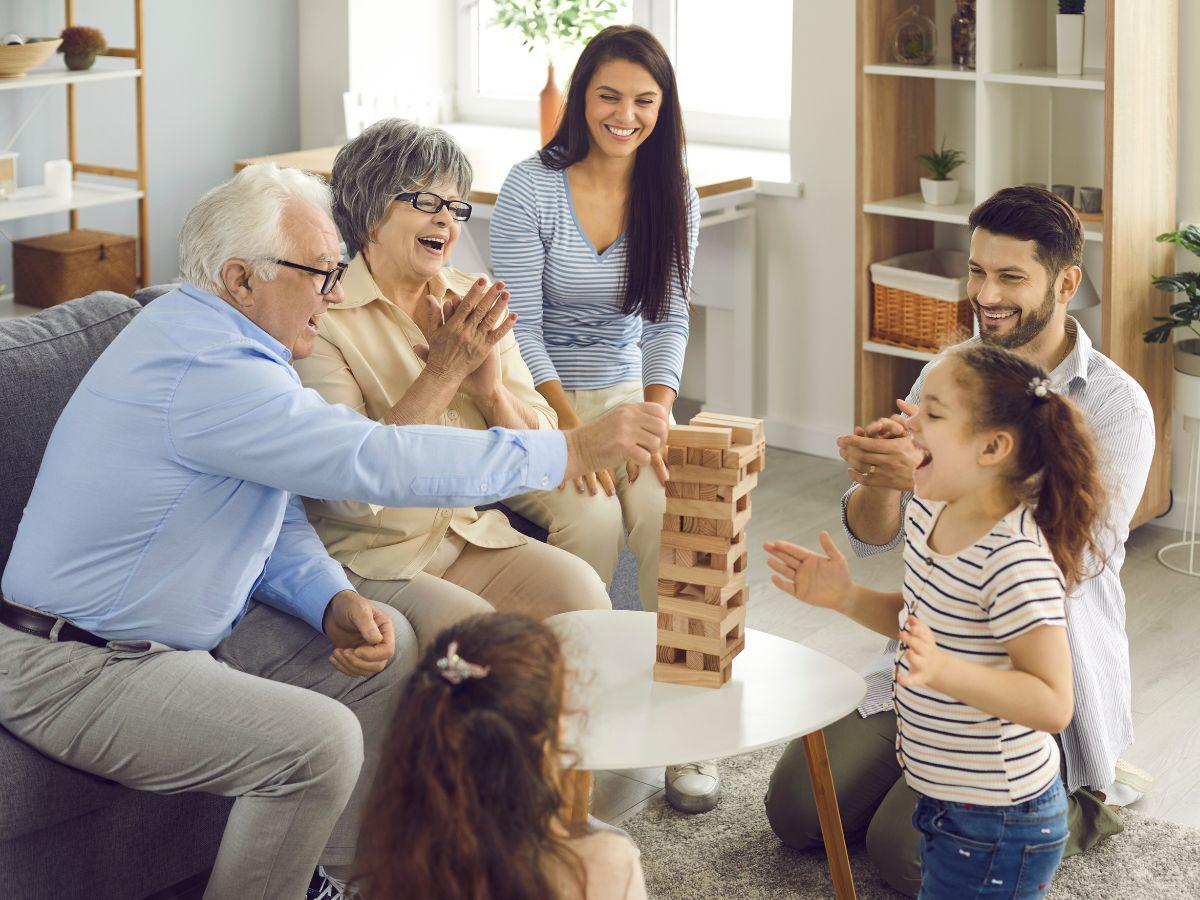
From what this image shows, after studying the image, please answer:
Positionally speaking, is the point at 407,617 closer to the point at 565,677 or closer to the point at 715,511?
the point at 715,511

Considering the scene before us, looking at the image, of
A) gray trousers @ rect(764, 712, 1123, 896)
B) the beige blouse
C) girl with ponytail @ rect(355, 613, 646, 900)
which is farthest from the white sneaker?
girl with ponytail @ rect(355, 613, 646, 900)

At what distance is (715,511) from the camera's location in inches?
72.3

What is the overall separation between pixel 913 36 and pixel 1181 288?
0.93m

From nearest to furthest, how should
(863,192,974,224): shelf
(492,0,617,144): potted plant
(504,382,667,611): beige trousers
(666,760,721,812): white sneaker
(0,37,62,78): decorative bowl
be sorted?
1. (666,760,721,812): white sneaker
2. (504,382,667,611): beige trousers
3. (863,192,974,224): shelf
4. (0,37,62,78): decorative bowl
5. (492,0,617,144): potted plant

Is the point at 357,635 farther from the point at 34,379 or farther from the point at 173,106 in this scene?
the point at 173,106

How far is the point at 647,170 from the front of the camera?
2.86 m

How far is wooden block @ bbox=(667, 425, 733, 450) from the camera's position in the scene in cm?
181

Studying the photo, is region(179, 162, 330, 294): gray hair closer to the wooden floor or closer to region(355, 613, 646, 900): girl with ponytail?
region(355, 613, 646, 900): girl with ponytail

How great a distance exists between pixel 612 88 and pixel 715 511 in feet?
3.90

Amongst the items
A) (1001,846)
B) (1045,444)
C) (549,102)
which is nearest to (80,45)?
(549,102)

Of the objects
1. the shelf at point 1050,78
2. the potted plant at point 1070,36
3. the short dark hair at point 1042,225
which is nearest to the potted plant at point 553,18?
the shelf at point 1050,78

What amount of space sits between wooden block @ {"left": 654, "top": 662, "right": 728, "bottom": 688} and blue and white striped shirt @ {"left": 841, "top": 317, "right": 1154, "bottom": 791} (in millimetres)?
395

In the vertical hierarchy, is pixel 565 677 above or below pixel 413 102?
below

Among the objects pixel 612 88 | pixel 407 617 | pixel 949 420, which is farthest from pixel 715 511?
pixel 612 88
